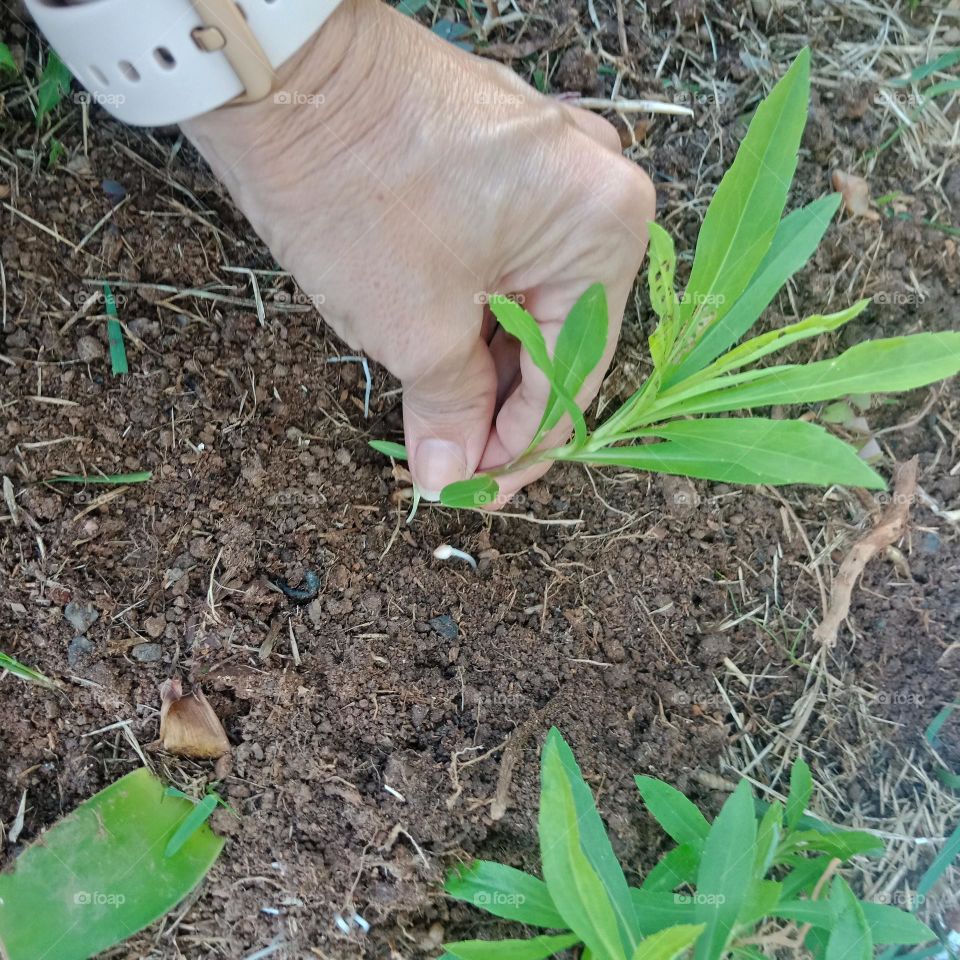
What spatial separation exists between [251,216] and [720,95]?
99cm

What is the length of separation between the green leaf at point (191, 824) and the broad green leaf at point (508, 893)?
0.42 meters

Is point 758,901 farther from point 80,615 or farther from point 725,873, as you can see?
point 80,615

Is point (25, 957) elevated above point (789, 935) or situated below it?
above

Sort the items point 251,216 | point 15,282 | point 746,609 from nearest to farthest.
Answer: point 251,216 < point 15,282 < point 746,609

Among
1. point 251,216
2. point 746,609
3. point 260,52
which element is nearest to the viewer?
point 260,52

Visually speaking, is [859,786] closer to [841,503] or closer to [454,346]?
[841,503]

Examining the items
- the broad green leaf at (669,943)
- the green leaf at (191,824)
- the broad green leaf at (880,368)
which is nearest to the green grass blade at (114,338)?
the green leaf at (191,824)

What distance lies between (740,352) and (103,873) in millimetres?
1280

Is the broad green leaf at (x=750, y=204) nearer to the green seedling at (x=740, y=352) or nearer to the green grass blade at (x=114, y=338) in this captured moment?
the green seedling at (x=740, y=352)

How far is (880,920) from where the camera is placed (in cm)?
114

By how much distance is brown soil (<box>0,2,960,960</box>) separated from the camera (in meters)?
1.28

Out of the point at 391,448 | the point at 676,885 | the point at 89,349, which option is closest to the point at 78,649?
the point at 89,349

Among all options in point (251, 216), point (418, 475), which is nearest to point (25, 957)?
point (418, 475)

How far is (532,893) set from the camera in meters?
1.13
